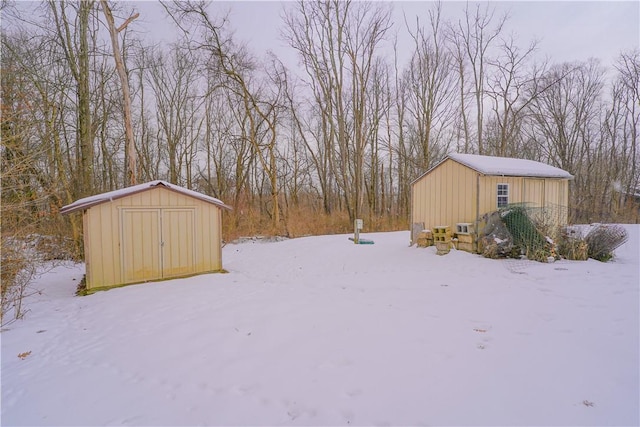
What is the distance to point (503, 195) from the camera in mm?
8617

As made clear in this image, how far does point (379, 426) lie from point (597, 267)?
22.2 ft

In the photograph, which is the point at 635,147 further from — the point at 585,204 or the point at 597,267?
the point at 597,267

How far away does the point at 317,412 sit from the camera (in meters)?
2.23

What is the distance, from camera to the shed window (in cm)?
856

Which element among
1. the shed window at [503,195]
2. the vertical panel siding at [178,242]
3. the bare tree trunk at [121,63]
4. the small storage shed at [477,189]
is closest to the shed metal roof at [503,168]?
the small storage shed at [477,189]

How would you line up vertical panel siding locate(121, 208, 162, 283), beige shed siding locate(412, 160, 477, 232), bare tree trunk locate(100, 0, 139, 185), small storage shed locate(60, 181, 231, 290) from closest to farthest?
small storage shed locate(60, 181, 231, 290), vertical panel siding locate(121, 208, 162, 283), beige shed siding locate(412, 160, 477, 232), bare tree trunk locate(100, 0, 139, 185)

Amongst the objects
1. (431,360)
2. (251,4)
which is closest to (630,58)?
Result: (251,4)

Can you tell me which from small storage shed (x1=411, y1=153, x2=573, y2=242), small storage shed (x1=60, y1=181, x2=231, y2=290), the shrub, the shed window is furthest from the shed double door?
the shrub

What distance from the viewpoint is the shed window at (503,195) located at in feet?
28.1

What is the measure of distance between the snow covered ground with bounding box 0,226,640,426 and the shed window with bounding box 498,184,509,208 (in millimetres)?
2913

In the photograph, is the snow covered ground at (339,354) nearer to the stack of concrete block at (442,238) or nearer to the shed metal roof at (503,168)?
the stack of concrete block at (442,238)

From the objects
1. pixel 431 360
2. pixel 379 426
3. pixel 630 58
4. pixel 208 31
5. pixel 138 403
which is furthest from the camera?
pixel 630 58

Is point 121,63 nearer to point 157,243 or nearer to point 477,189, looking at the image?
point 157,243

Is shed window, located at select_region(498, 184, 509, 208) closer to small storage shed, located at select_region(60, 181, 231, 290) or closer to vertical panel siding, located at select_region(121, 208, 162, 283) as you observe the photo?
small storage shed, located at select_region(60, 181, 231, 290)
